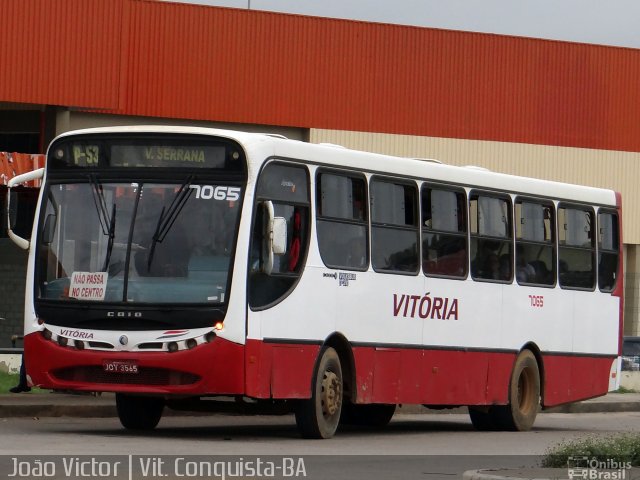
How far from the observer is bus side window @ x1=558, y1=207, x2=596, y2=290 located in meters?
21.7

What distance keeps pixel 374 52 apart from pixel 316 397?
26.2 metres

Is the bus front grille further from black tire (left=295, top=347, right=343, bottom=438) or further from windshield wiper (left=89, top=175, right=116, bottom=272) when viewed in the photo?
black tire (left=295, top=347, right=343, bottom=438)

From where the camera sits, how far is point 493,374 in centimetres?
2023

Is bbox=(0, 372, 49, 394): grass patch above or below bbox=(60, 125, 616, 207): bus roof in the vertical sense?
below

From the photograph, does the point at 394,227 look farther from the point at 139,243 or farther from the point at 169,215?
the point at 139,243

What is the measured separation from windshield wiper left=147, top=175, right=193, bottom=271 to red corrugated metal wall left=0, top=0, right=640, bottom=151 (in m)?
19.9

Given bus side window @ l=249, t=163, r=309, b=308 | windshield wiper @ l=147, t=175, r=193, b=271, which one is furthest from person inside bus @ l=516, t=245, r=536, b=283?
windshield wiper @ l=147, t=175, r=193, b=271

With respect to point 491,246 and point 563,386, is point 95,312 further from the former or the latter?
point 563,386

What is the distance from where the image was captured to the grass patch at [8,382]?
860 inches

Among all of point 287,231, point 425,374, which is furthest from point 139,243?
point 425,374

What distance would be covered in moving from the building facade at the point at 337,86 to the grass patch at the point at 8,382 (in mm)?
12598

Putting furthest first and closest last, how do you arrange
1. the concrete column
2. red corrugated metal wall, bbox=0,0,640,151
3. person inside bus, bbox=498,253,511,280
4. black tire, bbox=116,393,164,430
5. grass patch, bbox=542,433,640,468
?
1. the concrete column
2. red corrugated metal wall, bbox=0,0,640,151
3. person inside bus, bbox=498,253,511,280
4. black tire, bbox=116,393,164,430
5. grass patch, bbox=542,433,640,468

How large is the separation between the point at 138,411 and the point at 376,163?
3.67 metres

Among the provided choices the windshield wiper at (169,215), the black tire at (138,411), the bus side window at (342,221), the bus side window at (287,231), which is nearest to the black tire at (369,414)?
the black tire at (138,411)
